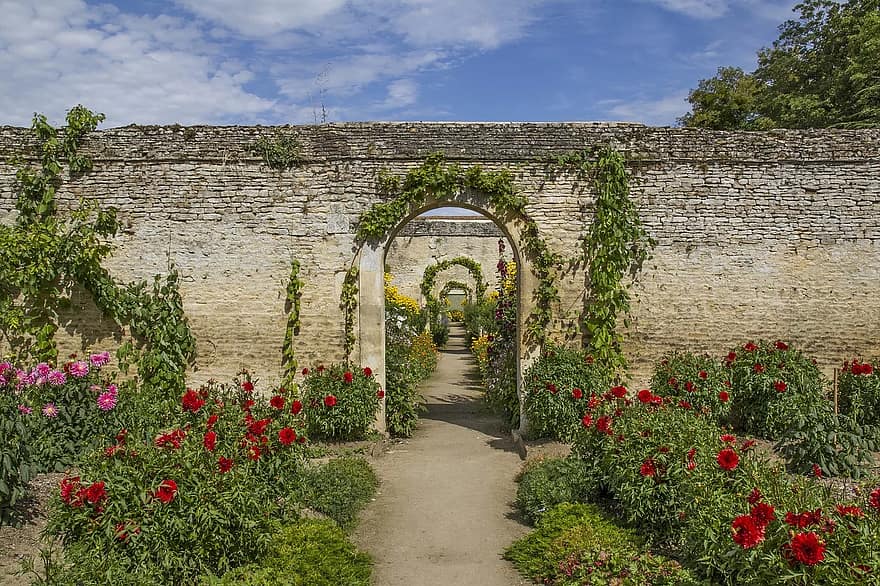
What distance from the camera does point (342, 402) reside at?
7980 millimetres

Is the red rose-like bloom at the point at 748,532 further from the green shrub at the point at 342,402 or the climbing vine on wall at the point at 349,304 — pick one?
the climbing vine on wall at the point at 349,304

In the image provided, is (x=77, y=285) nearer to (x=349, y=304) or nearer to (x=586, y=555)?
(x=349, y=304)

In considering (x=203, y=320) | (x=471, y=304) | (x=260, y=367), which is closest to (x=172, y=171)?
(x=203, y=320)

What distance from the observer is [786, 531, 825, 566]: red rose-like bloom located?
9.85 feet

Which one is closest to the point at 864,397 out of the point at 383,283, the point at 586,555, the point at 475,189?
the point at 475,189

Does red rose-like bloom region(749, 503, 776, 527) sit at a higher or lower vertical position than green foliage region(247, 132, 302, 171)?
lower

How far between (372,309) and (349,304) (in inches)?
10.9

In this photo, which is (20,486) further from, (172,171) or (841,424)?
(841,424)

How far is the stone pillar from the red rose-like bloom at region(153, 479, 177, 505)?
472 cm

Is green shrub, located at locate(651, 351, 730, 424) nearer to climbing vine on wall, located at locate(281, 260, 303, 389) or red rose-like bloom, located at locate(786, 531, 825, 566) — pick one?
climbing vine on wall, located at locate(281, 260, 303, 389)

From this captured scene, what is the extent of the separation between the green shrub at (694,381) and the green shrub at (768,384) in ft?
0.56

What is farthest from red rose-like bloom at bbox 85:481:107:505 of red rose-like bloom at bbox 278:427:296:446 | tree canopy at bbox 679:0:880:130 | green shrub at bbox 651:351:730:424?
tree canopy at bbox 679:0:880:130

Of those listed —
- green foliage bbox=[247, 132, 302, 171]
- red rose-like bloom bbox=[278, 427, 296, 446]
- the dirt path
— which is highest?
green foliage bbox=[247, 132, 302, 171]

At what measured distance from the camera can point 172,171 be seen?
8555 millimetres
